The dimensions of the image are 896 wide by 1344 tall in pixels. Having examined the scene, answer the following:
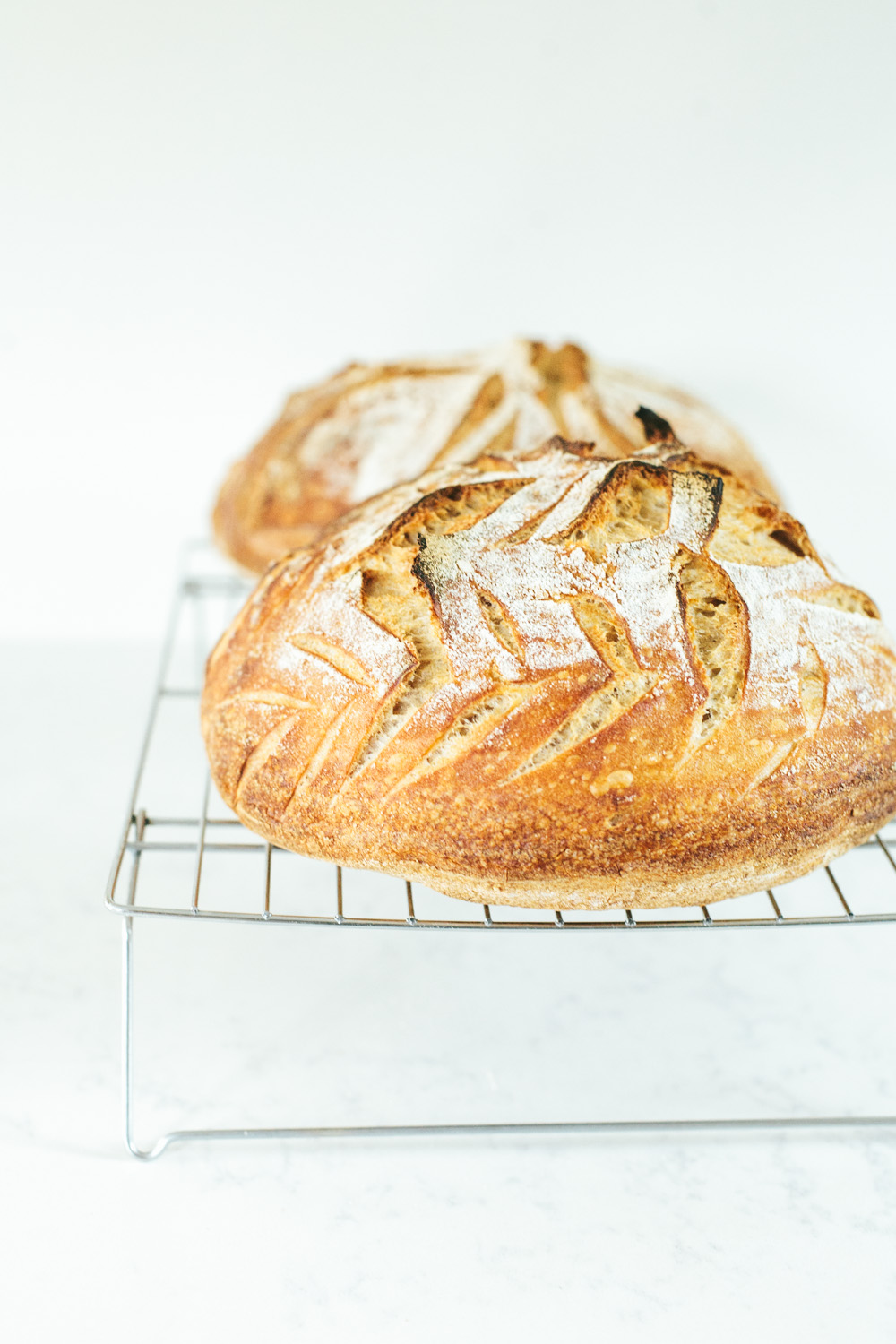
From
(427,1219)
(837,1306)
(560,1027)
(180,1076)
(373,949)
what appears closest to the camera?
(837,1306)

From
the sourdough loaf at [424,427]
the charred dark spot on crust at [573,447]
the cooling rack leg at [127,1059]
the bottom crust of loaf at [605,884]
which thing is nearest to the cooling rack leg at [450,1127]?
the cooling rack leg at [127,1059]

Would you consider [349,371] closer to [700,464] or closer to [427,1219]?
[700,464]

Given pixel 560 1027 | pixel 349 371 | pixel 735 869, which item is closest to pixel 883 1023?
pixel 560 1027

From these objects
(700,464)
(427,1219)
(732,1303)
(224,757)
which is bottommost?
(427,1219)

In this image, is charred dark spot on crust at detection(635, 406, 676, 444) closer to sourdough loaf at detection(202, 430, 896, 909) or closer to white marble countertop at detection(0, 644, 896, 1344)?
sourdough loaf at detection(202, 430, 896, 909)

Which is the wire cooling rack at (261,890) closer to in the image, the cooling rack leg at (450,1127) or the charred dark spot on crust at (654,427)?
the cooling rack leg at (450,1127)
